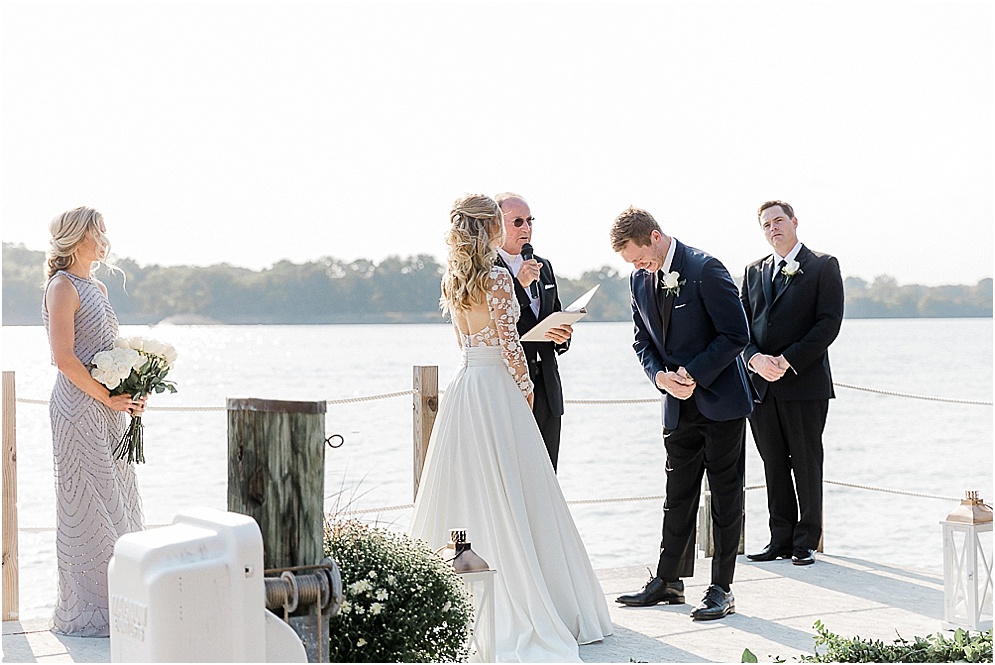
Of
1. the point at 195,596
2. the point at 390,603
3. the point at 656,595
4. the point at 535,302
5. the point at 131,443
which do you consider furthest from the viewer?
the point at 535,302

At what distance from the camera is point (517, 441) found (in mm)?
4801

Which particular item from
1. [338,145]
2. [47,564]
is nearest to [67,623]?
[47,564]

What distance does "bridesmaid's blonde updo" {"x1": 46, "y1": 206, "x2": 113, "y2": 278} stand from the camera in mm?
4914

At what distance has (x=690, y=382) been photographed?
204 inches

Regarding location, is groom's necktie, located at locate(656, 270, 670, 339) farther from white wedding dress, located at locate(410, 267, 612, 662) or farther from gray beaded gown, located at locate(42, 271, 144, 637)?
gray beaded gown, located at locate(42, 271, 144, 637)

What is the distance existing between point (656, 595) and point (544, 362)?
1183 mm

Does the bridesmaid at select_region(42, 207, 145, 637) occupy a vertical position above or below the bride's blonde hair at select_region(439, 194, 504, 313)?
below

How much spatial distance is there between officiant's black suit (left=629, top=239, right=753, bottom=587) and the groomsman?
128cm

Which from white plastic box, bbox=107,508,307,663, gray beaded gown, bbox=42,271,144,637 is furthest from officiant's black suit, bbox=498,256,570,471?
white plastic box, bbox=107,508,307,663

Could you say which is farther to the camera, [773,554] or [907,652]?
→ [773,554]

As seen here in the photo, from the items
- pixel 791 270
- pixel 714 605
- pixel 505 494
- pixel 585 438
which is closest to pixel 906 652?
pixel 714 605

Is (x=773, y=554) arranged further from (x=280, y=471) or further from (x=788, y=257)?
(x=280, y=471)

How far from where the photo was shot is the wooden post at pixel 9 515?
5234 mm

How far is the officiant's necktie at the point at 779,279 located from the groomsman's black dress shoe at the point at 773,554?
4.59 feet
